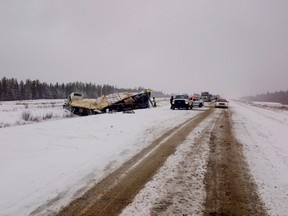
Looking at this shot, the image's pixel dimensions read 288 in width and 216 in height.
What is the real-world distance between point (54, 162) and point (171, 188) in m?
3.81

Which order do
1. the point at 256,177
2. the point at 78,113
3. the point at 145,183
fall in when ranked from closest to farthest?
the point at 145,183
the point at 256,177
the point at 78,113

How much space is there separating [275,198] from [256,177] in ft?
3.86

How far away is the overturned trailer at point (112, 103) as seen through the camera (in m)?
26.9

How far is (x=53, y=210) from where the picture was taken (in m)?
3.91

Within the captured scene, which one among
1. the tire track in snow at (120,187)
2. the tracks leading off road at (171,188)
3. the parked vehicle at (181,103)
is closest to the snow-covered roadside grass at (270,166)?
the tracks leading off road at (171,188)

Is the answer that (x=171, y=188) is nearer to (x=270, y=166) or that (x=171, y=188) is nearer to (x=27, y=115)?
(x=270, y=166)

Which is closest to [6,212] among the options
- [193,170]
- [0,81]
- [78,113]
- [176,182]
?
[176,182]

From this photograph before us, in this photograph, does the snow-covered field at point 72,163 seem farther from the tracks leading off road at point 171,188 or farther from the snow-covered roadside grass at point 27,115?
the snow-covered roadside grass at point 27,115

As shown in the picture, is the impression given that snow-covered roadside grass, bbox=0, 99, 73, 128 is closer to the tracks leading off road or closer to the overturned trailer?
Result: the overturned trailer

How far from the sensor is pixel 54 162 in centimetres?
666

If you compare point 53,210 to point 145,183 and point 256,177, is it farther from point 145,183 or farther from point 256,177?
point 256,177

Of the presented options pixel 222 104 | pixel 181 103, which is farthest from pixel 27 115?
pixel 222 104

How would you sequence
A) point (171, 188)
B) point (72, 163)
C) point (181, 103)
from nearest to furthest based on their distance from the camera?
point (171, 188) < point (72, 163) < point (181, 103)

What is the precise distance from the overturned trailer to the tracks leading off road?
19279mm
